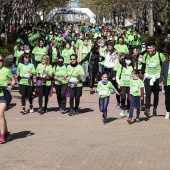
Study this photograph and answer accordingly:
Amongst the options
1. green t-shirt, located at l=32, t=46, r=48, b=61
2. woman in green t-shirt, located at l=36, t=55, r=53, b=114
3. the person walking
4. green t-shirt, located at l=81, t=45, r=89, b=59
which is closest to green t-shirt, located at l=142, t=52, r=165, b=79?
the person walking

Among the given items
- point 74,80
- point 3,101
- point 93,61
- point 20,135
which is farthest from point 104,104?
point 93,61

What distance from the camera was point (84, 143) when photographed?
11.6 meters

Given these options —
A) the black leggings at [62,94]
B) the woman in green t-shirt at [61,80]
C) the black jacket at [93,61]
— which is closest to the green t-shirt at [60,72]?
the woman in green t-shirt at [61,80]

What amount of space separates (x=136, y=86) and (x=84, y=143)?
8.77 ft

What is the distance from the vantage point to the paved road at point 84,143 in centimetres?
990

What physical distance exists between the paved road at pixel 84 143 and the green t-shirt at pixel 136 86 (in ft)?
2.24

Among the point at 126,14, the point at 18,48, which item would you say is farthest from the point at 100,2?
the point at 18,48

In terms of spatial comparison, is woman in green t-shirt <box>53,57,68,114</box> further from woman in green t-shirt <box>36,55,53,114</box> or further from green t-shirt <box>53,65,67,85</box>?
woman in green t-shirt <box>36,55,53,114</box>

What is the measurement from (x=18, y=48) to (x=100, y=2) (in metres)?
52.7

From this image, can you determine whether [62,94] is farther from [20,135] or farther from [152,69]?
[20,135]

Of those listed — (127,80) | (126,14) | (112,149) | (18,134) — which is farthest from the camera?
(126,14)

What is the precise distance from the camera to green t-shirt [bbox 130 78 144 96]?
1372 centimetres

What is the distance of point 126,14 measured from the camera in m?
79.0

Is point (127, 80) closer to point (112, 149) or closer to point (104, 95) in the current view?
point (104, 95)
